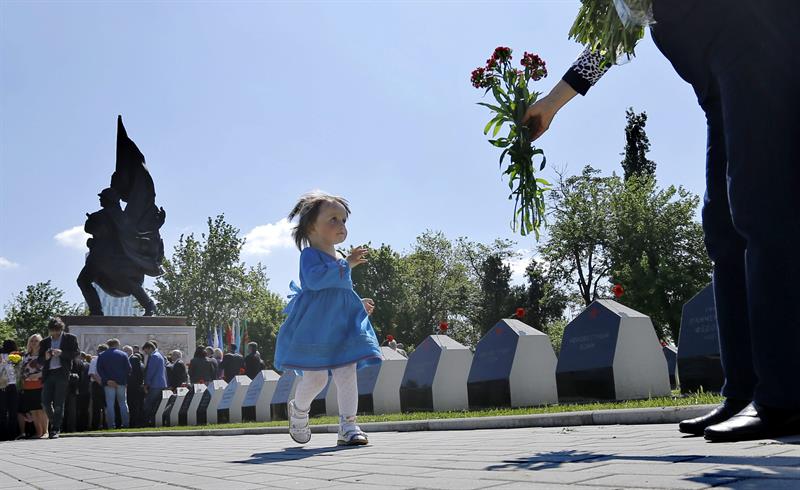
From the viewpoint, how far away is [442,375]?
12242mm

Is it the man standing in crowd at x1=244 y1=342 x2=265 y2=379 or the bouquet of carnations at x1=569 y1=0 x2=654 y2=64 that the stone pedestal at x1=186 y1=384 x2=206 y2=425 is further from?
the bouquet of carnations at x1=569 y1=0 x2=654 y2=64

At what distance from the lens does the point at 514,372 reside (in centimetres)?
1055

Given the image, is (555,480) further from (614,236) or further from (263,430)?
(614,236)

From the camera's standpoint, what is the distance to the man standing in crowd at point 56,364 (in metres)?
14.3

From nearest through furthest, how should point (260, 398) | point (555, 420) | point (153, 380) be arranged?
point (555, 420)
point (260, 398)
point (153, 380)

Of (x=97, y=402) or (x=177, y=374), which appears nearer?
(x=97, y=402)

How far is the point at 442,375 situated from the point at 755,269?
9358mm

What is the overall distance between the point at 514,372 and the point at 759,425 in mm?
7508

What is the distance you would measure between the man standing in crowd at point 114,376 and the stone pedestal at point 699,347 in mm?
13372

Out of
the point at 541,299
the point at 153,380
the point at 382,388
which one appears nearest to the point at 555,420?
the point at 382,388

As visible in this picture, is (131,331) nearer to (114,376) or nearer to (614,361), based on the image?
(114,376)

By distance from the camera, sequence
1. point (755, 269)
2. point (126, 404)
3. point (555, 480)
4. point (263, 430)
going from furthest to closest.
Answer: point (126, 404) < point (263, 430) < point (755, 269) < point (555, 480)

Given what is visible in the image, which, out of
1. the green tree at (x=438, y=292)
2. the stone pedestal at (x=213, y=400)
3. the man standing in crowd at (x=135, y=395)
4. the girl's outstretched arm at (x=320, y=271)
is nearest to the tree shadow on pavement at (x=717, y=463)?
the girl's outstretched arm at (x=320, y=271)

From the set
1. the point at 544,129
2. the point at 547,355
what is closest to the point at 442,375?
the point at 547,355
